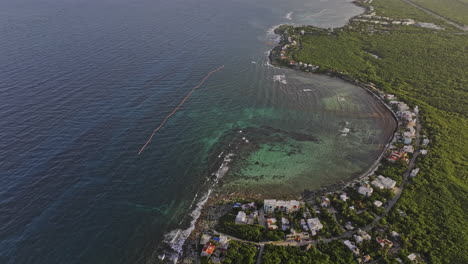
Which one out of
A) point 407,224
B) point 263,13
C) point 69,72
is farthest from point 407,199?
point 263,13

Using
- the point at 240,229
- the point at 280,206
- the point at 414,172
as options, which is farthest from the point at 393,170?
the point at 240,229

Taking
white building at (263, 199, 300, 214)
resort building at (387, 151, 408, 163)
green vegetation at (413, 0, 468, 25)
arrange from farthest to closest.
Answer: green vegetation at (413, 0, 468, 25) < resort building at (387, 151, 408, 163) < white building at (263, 199, 300, 214)

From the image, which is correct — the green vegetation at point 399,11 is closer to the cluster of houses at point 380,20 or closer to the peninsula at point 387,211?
the cluster of houses at point 380,20

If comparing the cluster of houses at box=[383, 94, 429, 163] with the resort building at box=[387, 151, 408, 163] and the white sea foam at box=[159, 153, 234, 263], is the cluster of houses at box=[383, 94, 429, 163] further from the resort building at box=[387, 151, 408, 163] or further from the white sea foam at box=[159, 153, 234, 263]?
the white sea foam at box=[159, 153, 234, 263]

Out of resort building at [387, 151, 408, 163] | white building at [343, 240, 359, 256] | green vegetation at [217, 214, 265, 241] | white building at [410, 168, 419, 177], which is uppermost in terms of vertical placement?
resort building at [387, 151, 408, 163]

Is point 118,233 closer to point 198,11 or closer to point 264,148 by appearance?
point 264,148

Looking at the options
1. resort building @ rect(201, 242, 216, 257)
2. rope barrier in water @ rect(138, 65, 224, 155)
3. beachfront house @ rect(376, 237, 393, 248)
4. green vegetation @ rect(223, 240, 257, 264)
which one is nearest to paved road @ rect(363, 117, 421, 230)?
beachfront house @ rect(376, 237, 393, 248)

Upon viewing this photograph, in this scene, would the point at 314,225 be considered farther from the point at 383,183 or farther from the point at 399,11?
the point at 399,11

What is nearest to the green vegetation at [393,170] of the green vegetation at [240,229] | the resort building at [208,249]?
the green vegetation at [240,229]
